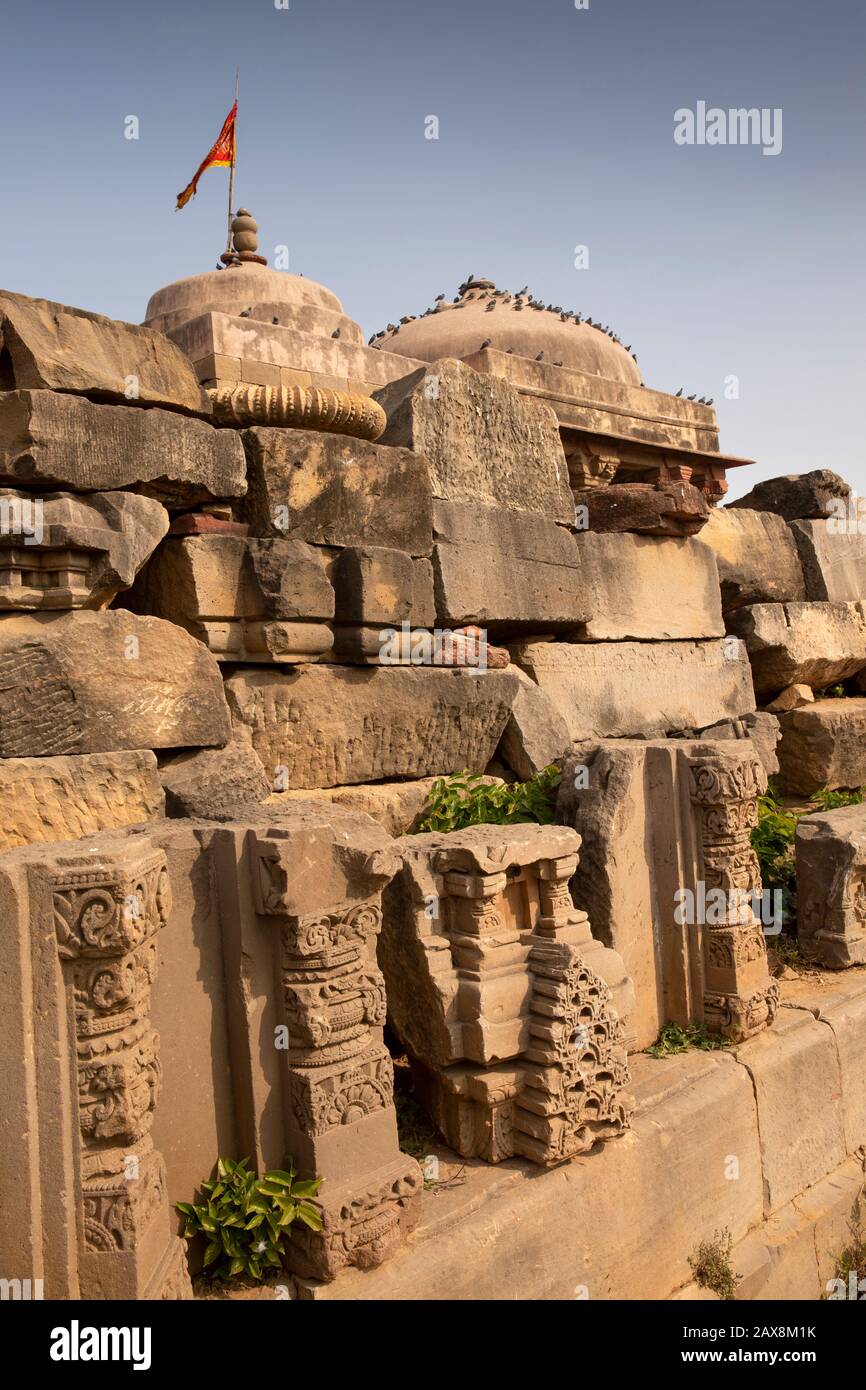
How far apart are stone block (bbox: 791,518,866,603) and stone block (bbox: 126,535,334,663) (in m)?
5.34

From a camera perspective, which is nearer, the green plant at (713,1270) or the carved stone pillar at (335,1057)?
the carved stone pillar at (335,1057)

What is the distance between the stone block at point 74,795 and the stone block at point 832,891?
3394 millimetres

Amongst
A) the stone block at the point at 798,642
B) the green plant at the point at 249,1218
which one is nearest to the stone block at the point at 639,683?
the stone block at the point at 798,642

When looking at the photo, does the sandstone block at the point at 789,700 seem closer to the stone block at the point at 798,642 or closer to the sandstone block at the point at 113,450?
the stone block at the point at 798,642

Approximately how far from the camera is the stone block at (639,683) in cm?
589

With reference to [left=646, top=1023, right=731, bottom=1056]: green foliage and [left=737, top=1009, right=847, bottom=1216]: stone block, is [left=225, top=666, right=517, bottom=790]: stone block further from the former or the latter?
[left=737, top=1009, right=847, bottom=1216]: stone block

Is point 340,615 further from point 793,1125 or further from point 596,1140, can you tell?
point 793,1125

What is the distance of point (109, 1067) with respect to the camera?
2379 millimetres

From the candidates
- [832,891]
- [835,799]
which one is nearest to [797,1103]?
[832,891]

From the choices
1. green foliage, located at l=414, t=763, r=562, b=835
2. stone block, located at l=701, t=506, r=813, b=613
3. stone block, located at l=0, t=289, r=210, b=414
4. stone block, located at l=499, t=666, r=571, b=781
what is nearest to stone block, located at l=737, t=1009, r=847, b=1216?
green foliage, located at l=414, t=763, r=562, b=835

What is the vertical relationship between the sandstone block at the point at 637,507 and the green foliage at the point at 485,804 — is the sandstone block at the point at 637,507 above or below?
above

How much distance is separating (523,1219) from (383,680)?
93.5 inches

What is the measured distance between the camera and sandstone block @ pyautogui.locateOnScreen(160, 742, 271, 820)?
3582mm
